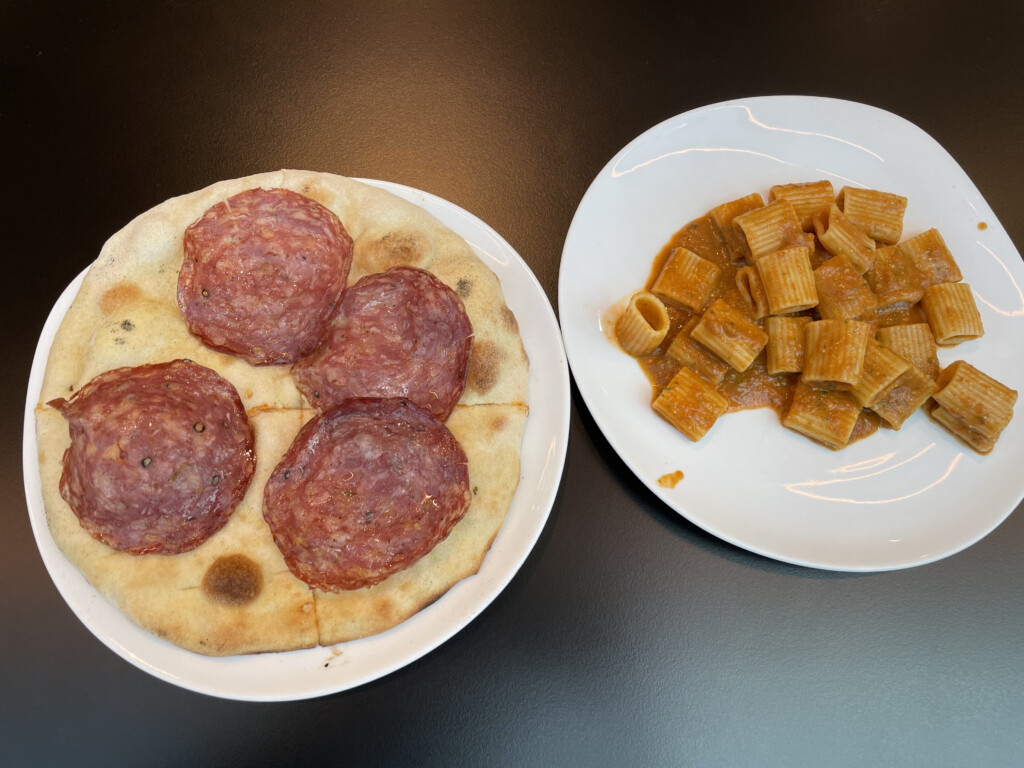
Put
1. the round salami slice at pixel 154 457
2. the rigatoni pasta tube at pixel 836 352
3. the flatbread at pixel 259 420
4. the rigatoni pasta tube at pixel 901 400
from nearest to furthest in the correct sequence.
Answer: the round salami slice at pixel 154 457, the flatbread at pixel 259 420, the rigatoni pasta tube at pixel 836 352, the rigatoni pasta tube at pixel 901 400

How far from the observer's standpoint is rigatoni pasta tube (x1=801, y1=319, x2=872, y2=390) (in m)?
2.31

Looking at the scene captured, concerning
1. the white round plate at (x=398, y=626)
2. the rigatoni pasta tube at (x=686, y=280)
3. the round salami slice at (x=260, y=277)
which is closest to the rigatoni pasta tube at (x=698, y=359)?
the rigatoni pasta tube at (x=686, y=280)

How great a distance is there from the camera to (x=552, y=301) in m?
2.68

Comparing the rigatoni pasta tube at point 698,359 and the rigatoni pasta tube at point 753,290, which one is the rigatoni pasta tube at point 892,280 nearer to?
the rigatoni pasta tube at point 753,290

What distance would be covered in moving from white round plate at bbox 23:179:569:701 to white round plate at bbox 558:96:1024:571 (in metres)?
0.19

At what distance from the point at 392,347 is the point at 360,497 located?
1.57ft

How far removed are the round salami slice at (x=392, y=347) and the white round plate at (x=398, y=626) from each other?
31 cm

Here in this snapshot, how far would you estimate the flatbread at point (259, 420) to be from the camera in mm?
1937

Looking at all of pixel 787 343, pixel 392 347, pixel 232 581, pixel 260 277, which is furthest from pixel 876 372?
pixel 232 581

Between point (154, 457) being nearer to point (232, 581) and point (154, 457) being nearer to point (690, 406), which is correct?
point (232, 581)

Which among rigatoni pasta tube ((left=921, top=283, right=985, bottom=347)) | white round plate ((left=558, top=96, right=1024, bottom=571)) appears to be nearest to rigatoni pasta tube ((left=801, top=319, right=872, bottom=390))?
white round plate ((left=558, top=96, right=1024, bottom=571))

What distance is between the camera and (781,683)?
8.16 ft

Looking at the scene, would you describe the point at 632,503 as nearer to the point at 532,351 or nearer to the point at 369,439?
the point at 532,351

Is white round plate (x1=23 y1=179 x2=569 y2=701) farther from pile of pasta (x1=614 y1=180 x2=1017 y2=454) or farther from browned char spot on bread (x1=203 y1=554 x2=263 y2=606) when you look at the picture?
pile of pasta (x1=614 y1=180 x2=1017 y2=454)
